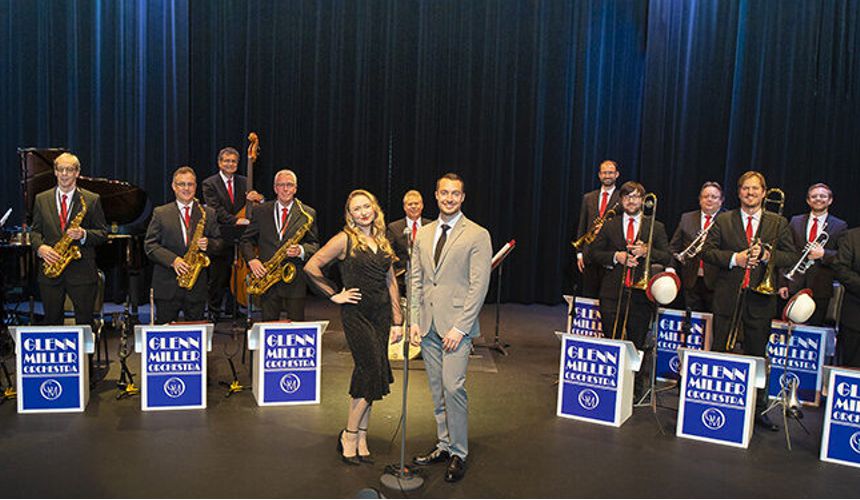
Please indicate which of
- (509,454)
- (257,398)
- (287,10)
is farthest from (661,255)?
(287,10)

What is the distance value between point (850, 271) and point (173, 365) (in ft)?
15.5

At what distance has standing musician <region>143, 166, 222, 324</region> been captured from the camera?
19.4ft

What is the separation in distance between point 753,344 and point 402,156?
5.87 meters

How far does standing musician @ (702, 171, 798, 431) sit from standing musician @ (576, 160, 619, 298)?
86.8 inches

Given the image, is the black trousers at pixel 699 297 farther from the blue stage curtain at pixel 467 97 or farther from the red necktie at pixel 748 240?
the blue stage curtain at pixel 467 97

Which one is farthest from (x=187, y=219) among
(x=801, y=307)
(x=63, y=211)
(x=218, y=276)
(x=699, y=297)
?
(x=699, y=297)

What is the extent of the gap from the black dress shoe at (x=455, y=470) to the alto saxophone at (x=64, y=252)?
3.27 m

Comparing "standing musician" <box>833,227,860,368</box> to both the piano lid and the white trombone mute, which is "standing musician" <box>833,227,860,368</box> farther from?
the piano lid

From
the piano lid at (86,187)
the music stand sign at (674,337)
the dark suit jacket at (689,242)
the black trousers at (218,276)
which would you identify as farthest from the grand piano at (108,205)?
the dark suit jacket at (689,242)

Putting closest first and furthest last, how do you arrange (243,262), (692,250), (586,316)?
(692,250) < (586,316) < (243,262)

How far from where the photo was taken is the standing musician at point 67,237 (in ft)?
18.9

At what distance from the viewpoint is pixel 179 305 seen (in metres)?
6.05

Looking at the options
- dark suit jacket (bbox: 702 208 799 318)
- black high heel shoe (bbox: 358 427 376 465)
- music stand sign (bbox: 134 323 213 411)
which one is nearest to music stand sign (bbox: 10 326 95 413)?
music stand sign (bbox: 134 323 213 411)

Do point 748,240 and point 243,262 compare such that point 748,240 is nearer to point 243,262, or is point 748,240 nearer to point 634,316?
point 634,316
